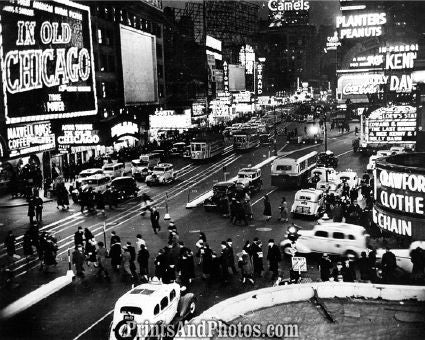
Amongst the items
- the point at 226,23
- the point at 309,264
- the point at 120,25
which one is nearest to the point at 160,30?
the point at 120,25

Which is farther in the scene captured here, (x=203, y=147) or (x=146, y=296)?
(x=203, y=147)

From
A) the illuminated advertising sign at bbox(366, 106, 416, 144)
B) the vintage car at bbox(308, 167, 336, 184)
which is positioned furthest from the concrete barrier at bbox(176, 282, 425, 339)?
the vintage car at bbox(308, 167, 336, 184)

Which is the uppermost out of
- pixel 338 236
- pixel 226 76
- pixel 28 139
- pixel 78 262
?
pixel 226 76

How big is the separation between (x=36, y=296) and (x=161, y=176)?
81.2ft

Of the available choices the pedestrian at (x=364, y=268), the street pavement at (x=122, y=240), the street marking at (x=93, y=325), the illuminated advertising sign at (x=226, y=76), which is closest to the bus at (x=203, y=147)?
the street pavement at (x=122, y=240)

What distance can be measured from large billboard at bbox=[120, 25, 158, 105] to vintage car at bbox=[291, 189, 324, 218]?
127 feet

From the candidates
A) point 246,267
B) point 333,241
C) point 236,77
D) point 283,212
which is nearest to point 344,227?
point 333,241

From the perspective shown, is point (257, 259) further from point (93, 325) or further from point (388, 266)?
point (93, 325)

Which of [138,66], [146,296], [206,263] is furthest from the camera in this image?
[138,66]

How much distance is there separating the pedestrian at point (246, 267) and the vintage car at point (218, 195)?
12981 millimetres

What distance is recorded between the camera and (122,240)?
25.6 m

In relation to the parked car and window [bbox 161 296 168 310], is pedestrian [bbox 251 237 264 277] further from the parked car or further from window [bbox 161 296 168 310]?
the parked car

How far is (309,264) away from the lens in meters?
21.5

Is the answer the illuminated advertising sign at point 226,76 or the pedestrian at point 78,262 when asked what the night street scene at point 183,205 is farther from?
the illuminated advertising sign at point 226,76
